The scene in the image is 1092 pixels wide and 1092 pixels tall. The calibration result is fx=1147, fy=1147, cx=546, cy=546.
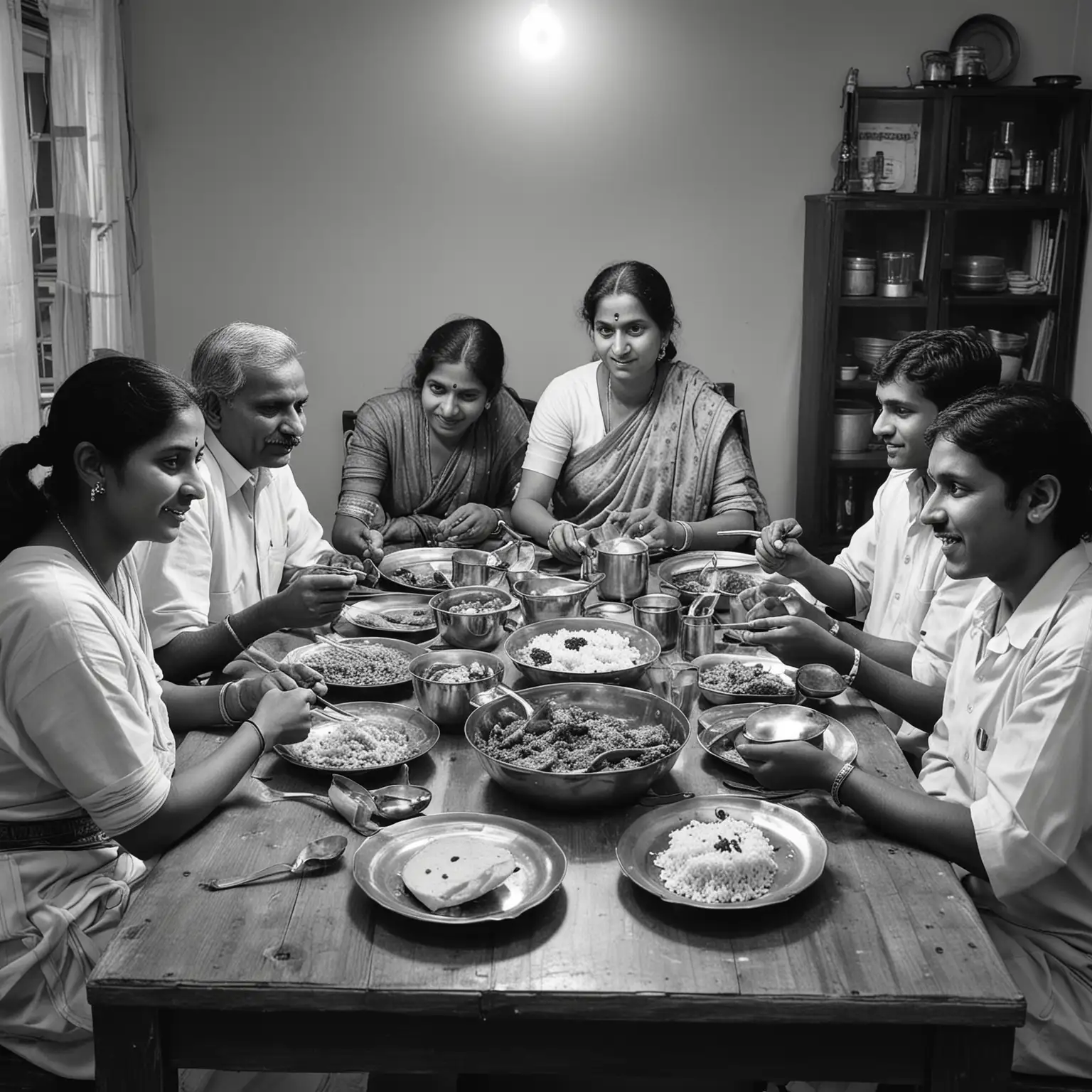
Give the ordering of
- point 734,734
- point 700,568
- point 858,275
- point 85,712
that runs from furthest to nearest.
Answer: point 858,275
point 700,568
point 734,734
point 85,712

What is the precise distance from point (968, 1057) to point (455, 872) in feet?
2.17

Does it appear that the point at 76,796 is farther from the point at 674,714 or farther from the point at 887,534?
the point at 887,534

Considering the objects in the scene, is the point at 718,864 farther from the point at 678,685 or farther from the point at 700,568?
the point at 700,568

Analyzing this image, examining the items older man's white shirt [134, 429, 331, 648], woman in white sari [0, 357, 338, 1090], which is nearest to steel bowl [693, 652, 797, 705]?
woman in white sari [0, 357, 338, 1090]

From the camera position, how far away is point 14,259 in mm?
3230

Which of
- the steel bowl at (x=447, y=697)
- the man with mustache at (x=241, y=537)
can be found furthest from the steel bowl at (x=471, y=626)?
A: the steel bowl at (x=447, y=697)

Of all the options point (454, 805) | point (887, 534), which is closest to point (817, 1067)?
point (454, 805)

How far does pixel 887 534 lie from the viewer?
2.86m

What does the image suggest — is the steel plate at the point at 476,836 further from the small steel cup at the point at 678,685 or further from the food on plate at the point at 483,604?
the food on plate at the point at 483,604

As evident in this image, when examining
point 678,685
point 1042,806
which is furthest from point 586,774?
point 1042,806

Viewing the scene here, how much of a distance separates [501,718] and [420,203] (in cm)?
389

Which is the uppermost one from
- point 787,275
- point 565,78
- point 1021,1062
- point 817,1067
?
point 565,78

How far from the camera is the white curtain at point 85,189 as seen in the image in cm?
396

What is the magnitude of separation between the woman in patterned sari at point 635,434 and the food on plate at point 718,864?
2152 millimetres
